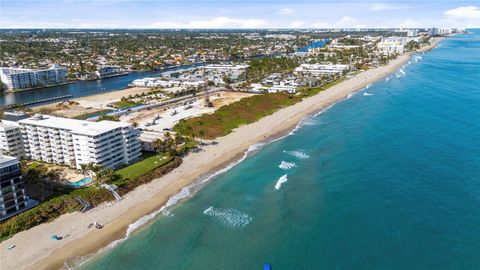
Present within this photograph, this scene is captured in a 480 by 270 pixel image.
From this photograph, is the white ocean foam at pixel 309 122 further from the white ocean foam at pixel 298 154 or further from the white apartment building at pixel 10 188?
the white apartment building at pixel 10 188

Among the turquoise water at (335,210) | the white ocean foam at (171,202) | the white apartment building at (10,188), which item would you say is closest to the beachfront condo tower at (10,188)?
the white apartment building at (10,188)

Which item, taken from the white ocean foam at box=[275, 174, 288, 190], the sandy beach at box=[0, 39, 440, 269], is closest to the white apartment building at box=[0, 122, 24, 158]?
the sandy beach at box=[0, 39, 440, 269]

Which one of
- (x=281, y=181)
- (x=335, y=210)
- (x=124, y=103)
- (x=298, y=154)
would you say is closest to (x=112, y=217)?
(x=281, y=181)

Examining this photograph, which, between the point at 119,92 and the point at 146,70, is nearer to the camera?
the point at 119,92

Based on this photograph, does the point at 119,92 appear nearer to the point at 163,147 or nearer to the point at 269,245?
the point at 163,147

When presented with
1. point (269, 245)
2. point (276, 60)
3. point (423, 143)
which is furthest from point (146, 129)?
point (276, 60)

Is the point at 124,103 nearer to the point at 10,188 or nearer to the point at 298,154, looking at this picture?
the point at 298,154
